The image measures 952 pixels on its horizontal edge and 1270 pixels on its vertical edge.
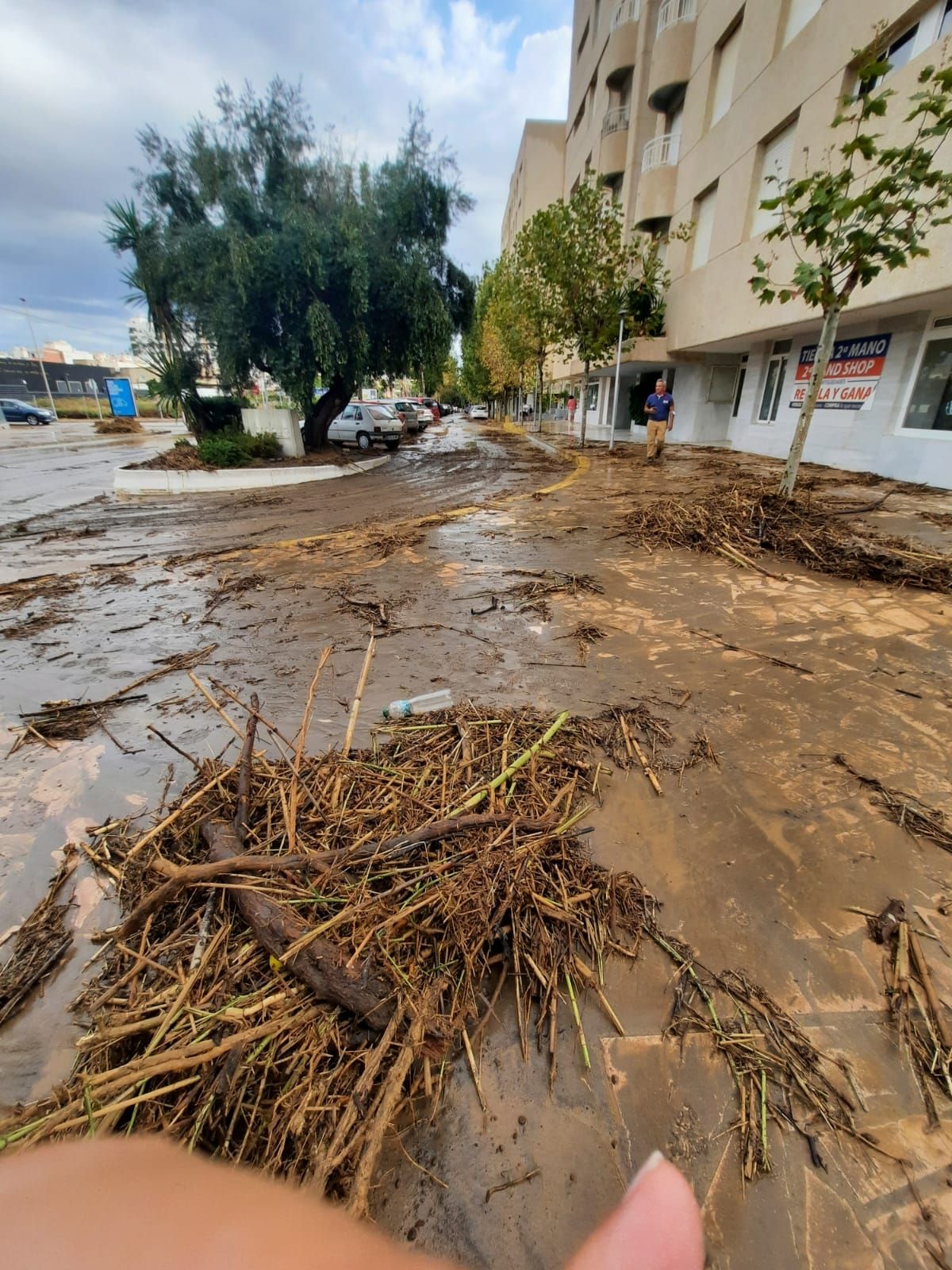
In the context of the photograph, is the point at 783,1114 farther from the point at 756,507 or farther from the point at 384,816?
the point at 756,507

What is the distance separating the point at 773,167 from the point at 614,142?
12340mm

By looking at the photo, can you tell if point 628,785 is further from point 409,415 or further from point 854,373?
point 409,415

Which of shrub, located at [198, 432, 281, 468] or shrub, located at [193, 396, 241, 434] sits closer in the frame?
shrub, located at [198, 432, 281, 468]

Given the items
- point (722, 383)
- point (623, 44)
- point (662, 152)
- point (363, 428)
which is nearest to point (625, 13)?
point (623, 44)

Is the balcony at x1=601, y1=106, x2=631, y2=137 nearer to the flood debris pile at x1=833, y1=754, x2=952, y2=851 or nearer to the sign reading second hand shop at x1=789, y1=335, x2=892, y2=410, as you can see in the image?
the sign reading second hand shop at x1=789, y1=335, x2=892, y2=410

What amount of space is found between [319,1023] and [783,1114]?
1.42 m

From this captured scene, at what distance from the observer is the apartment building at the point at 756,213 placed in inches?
389

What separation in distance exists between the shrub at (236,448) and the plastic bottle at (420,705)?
13762 mm

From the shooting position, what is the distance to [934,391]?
10.2 metres

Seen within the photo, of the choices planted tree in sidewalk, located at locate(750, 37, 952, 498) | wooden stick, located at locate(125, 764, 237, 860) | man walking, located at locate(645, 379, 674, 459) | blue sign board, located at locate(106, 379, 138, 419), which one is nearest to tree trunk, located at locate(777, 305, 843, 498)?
planted tree in sidewalk, located at locate(750, 37, 952, 498)

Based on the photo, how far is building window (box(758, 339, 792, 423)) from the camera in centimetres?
1515

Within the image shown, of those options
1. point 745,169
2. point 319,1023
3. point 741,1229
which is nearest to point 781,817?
point 741,1229

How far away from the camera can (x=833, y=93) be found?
10.6 m

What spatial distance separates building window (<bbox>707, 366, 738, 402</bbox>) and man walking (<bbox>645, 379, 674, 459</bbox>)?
18.4ft
